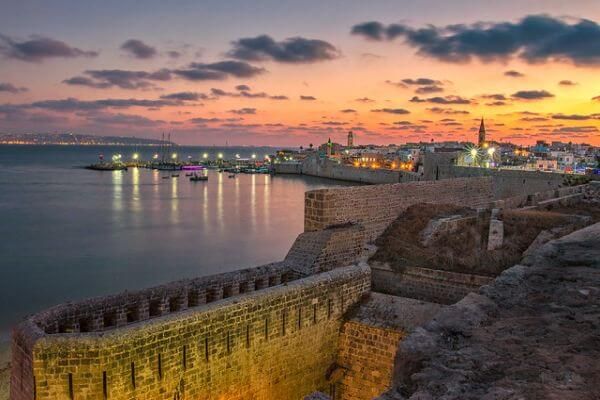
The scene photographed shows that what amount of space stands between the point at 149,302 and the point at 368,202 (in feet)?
25.1

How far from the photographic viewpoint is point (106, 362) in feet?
23.3

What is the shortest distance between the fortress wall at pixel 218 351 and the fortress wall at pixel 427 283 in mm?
1387

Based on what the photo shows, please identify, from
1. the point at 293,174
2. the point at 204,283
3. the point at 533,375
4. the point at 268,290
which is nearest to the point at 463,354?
the point at 533,375

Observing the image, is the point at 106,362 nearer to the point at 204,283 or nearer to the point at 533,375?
the point at 204,283

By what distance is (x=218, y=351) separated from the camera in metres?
8.60

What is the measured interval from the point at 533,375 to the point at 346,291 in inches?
305

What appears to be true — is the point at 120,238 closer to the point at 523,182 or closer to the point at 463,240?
the point at 463,240

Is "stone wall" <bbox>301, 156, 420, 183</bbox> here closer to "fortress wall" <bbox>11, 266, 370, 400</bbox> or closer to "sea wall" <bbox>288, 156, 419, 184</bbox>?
"sea wall" <bbox>288, 156, 419, 184</bbox>

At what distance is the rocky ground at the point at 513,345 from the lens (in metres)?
3.69

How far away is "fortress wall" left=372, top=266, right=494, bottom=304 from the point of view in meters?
12.2

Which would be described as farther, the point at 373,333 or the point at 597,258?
the point at 373,333

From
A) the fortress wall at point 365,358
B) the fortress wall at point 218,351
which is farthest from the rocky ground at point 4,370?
the fortress wall at point 365,358

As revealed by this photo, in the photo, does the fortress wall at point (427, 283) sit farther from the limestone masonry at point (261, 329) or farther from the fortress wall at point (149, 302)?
the fortress wall at point (149, 302)

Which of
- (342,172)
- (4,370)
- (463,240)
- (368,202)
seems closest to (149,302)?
(368,202)
